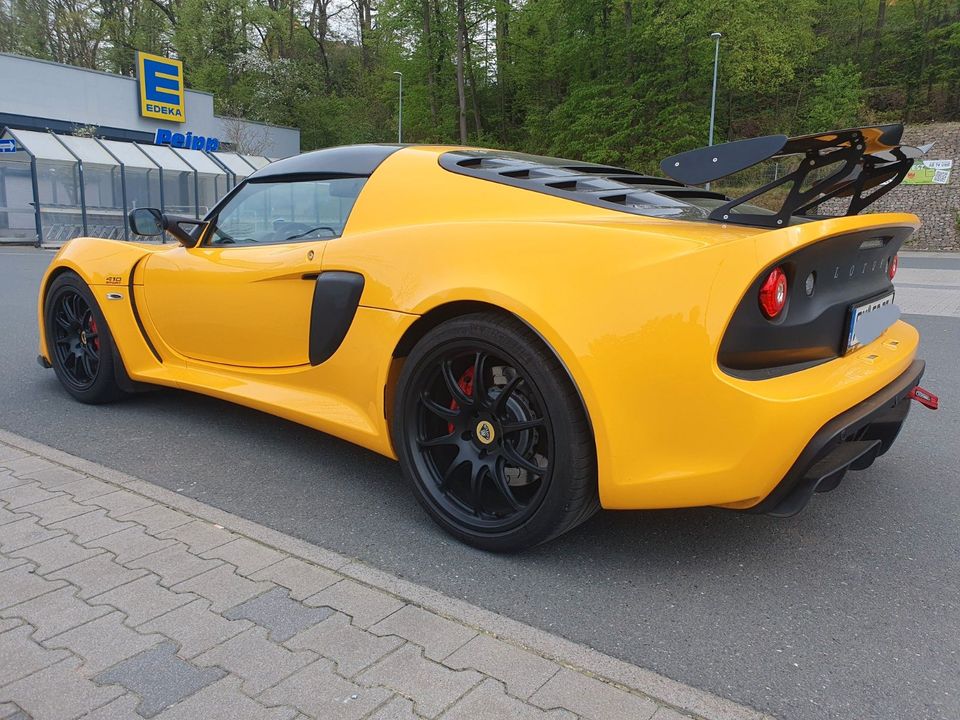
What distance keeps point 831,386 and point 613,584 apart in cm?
88

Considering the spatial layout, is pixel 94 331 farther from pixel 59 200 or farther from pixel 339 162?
pixel 59 200

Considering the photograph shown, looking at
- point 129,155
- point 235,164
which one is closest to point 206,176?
point 235,164

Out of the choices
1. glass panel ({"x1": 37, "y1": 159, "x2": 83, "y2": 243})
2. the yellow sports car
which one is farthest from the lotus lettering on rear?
glass panel ({"x1": 37, "y1": 159, "x2": 83, "y2": 243})

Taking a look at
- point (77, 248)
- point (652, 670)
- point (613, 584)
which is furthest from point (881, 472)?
point (77, 248)

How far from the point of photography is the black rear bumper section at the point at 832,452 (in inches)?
79.4

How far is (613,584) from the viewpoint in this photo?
7.41 feet

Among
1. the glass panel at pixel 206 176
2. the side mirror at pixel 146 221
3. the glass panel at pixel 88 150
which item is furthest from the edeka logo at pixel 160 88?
the side mirror at pixel 146 221

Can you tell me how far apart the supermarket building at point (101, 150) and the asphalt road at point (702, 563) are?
588 inches

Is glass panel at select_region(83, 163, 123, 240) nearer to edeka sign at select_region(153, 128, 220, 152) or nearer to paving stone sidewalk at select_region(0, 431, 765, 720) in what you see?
edeka sign at select_region(153, 128, 220, 152)

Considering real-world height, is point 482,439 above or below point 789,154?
below

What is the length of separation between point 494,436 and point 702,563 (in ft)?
2.64

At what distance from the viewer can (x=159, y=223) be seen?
3799 mm

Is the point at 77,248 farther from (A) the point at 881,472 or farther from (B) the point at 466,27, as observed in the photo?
(B) the point at 466,27

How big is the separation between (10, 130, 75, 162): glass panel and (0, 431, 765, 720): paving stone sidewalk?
20.4 m
